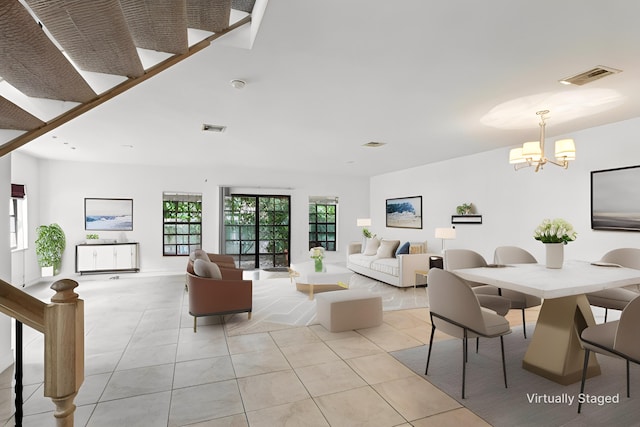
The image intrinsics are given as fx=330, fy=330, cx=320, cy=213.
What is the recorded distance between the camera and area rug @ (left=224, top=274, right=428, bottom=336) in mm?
4184

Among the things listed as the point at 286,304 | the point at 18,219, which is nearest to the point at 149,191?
the point at 18,219

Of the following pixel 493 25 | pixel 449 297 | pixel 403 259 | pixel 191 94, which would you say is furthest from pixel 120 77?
pixel 403 259

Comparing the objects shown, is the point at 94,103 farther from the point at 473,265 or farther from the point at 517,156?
the point at 517,156

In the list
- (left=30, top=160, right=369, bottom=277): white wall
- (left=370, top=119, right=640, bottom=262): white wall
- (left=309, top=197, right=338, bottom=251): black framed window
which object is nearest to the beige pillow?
(left=370, top=119, right=640, bottom=262): white wall

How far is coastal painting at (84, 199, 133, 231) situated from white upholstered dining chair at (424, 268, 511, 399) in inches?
288

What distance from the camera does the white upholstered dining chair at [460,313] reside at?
7.95ft

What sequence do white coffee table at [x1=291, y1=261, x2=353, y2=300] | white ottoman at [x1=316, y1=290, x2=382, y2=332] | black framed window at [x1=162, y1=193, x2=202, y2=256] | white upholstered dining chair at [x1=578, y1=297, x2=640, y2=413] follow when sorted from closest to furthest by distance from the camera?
white upholstered dining chair at [x1=578, y1=297, x2=640, y2=413] < white ottoman at [x1=316, y1=290, x2=382, y2=332] < white coffee table at [x1=291, y1=261, x2=353, y2=300] < black framed window at [x1=162, y1=193, x2=202, y2=256]

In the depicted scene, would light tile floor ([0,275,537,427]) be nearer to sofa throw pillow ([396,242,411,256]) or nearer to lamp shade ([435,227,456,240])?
lamp shade ([435,227,456,240])

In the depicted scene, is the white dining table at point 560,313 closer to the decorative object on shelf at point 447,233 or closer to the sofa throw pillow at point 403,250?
the decorative object on shelf at point 447,233

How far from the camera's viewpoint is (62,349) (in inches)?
41.4

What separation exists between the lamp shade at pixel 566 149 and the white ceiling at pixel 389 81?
43 centimetres

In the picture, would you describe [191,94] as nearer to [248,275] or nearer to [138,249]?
[248,275]

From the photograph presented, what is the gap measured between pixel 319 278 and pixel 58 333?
444 centimetres

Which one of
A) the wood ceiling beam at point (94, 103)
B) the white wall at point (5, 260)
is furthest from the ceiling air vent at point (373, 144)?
the white wall at point (5, 260)
